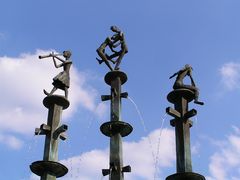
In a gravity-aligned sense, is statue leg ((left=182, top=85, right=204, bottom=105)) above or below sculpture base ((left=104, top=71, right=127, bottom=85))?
below

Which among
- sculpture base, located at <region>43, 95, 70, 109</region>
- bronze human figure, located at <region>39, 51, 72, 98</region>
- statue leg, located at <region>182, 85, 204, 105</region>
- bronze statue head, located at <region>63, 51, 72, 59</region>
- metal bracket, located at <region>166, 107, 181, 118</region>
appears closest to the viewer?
metal bracket, located at <region>166, 107, 181, 118</region>

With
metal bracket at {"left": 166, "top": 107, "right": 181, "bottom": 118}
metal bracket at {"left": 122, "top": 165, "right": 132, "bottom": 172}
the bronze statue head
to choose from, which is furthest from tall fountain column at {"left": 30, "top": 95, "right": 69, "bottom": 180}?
metal bracket at {"left": 166, "top": 107, "right": 181, "bottom": 118}

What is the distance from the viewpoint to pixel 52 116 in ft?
64.0

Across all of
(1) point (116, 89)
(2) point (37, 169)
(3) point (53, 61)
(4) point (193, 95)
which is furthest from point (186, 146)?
(3) point (53, 61)

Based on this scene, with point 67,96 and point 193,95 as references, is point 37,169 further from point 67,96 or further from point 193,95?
point 193,95

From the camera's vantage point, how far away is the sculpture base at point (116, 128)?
696 inches

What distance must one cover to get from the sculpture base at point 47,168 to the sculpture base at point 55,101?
9.14ft

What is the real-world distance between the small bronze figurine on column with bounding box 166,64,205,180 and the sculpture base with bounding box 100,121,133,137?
4.58ft

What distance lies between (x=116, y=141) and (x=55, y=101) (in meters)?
3.30

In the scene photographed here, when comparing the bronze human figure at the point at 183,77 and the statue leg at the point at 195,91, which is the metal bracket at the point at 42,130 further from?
→ the statue leg at the point at 195,91

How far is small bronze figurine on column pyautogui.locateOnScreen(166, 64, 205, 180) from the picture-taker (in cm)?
1622

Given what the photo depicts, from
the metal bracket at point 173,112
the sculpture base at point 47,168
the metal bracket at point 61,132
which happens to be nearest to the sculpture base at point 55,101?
the metal bracket at point 61,132

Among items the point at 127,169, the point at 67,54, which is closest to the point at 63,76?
the point at 67,54

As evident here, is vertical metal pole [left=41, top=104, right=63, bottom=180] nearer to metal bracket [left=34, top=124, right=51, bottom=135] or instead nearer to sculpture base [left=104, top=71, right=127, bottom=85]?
metal bracket [left=34, top=124, right=51, bottom=135]
